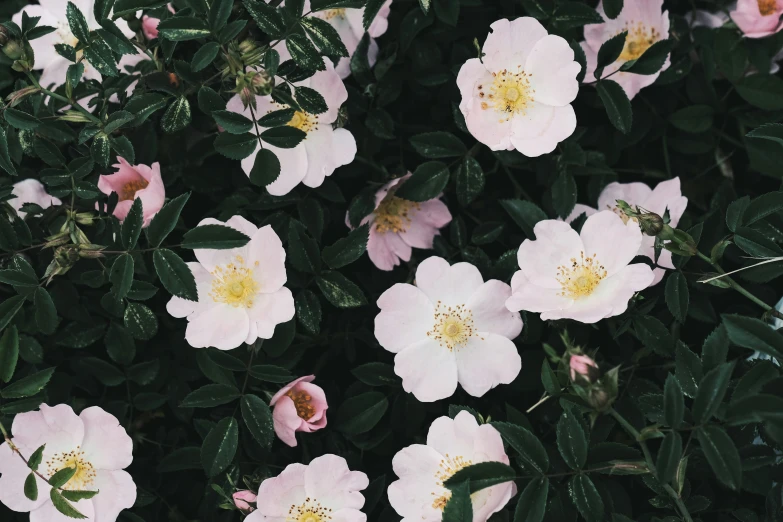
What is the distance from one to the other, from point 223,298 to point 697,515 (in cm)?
76

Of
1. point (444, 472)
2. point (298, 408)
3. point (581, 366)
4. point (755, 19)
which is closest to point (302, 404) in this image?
point (298, 408)

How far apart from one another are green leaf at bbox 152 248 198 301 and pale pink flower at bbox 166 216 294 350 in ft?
0.20

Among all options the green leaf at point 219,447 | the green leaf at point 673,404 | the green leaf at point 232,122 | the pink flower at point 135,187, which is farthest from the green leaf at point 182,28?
the green leaf at point 673,404

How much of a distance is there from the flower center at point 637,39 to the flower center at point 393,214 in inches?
18.7

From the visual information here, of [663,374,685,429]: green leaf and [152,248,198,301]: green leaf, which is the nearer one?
[663,374,685,429]: green leaf

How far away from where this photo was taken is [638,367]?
117 centimetres

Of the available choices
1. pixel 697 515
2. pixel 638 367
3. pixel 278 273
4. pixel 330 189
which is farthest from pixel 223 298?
pixel 697 515

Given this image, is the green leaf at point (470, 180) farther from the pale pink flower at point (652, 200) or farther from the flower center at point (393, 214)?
the pale pink flower at point (652, 200)

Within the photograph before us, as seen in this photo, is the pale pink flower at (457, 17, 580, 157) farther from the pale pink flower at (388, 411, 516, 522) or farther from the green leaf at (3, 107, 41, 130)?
the green leaf at (3, 107, 41, 130)

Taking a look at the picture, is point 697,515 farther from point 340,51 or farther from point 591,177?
point 340,51

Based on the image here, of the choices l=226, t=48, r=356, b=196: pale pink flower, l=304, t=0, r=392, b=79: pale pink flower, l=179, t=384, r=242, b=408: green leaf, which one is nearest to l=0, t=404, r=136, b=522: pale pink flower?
l=179, t=384, r=242, b=408: green leaf

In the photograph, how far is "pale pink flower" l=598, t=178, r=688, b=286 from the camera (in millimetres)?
1185

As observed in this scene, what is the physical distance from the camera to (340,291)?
1.19 meters

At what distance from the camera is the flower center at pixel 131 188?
1260 millimetres
